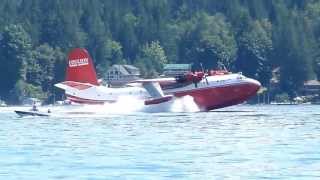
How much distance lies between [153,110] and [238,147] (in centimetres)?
5427

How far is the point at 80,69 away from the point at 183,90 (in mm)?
10023

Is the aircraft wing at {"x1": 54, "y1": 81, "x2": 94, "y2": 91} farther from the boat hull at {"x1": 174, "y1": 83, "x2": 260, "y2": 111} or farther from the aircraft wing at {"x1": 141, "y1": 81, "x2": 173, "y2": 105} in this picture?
the boat hull at {"x1": 174, "y1": 83, "x2": 260, "y2": 111}

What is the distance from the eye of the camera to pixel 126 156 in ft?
193

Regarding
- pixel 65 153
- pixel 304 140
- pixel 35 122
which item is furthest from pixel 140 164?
pixel 35 122

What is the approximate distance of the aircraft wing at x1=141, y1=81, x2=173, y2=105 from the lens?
118 meters

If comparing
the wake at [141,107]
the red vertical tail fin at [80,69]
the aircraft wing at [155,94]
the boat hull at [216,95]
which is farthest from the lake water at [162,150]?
the red vertical tail fin at [80,69]

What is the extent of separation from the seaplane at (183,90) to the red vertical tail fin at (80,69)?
29.6 inches

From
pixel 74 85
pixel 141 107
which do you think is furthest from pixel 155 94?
pixel 74 85

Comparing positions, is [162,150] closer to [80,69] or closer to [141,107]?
[141,107]

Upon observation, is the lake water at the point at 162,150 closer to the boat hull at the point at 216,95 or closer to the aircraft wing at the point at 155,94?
the aircraft wing at the point at 155,94

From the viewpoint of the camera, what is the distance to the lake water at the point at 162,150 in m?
52.2

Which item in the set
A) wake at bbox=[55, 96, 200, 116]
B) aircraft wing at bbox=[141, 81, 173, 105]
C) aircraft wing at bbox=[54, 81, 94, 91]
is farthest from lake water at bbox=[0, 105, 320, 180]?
aircraft wing at bbox=[54, 81, 94, 91]

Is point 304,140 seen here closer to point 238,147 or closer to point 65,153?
point 238,147

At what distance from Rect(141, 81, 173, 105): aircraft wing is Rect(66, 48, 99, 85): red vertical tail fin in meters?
6.29
